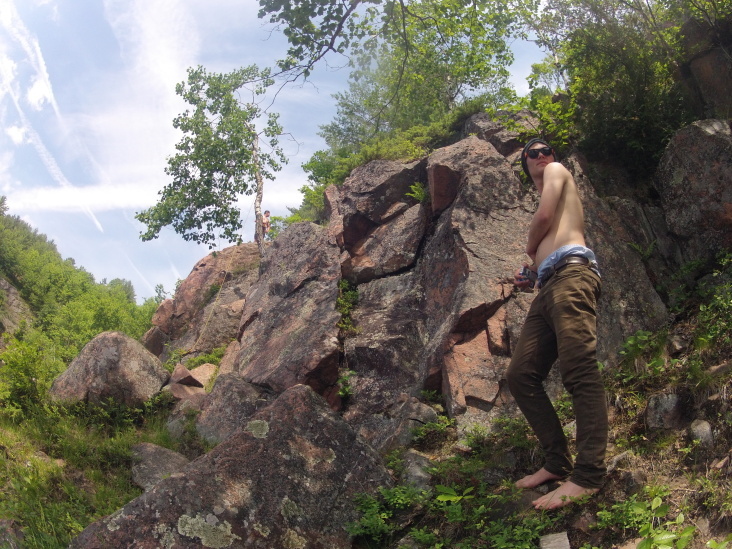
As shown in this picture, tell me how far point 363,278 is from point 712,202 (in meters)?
5.23

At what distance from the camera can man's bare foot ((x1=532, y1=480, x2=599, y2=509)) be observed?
3.84 meters

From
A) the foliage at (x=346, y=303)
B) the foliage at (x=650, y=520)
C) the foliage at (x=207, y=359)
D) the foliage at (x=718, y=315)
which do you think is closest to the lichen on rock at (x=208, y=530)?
the foliage at (x=650, y=520)

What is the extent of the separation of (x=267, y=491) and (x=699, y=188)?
233 inches

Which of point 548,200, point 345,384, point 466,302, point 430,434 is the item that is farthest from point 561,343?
point 345,384

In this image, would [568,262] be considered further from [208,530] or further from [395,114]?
[395,114]

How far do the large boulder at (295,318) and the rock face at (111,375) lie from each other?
4.72ft

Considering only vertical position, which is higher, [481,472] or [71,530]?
[71,530]

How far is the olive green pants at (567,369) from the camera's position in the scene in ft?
12.9

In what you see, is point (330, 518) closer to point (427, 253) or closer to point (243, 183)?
point (427, 253)

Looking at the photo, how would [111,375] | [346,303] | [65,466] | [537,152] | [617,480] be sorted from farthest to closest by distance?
1. [346,303]
2. [111,375]
3. [65,466]
4. [537,152]
5. [617,480]

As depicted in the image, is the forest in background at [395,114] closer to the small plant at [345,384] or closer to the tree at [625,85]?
the tree at [625,85]

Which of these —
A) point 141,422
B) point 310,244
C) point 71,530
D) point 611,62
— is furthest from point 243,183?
point 71,530

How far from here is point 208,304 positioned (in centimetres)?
1470

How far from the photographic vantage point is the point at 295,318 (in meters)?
9.48
